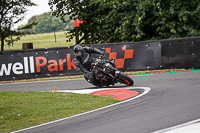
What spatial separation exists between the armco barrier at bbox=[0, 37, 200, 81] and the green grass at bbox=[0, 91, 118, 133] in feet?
19.8

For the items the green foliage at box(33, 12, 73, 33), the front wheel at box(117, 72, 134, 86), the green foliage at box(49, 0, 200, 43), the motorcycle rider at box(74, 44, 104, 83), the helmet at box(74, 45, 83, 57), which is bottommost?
the front wheel at box(117, 72, 134, 86)

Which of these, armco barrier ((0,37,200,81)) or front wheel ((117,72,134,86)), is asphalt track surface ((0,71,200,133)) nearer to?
front wheel ((117,72,134,86))

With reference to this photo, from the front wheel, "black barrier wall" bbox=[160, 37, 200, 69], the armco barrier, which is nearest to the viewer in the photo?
the front wheel

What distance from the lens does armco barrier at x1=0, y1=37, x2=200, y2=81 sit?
16812 mm

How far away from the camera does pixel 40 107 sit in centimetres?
996

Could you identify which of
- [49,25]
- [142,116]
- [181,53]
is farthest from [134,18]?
[49,25]

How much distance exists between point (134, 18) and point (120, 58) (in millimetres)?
5949

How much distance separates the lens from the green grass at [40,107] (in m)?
8.48

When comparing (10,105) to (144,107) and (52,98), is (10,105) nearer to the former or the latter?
(52,98)

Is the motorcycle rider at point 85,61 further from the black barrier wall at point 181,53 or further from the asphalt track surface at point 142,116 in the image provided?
the black barrier wall at point 181,53

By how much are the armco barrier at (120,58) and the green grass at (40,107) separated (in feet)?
19.8

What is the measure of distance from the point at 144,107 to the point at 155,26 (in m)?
15.5

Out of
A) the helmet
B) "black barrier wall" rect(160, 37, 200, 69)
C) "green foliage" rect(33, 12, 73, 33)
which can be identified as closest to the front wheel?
the helmet

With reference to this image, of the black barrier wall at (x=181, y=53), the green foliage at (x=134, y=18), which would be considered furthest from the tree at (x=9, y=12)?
the black barrier wall at (x=181, y=53)
